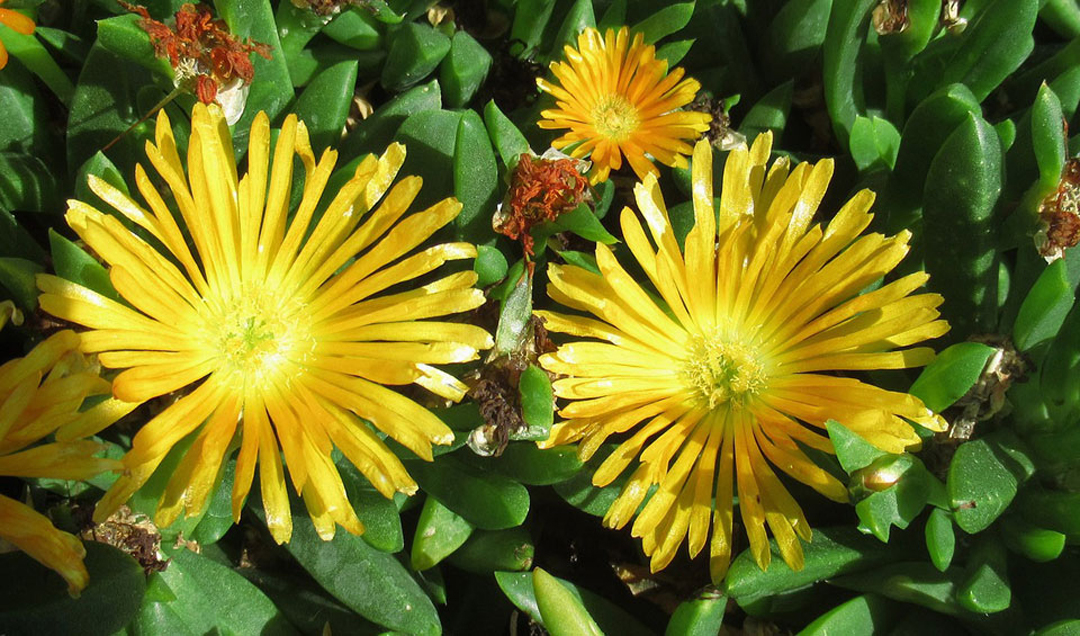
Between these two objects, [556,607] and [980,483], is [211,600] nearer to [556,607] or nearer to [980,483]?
[556,607]

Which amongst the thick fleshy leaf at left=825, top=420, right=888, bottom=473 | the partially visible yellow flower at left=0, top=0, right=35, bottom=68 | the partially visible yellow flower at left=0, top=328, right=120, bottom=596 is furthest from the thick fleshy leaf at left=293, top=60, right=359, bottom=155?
the thick fleshy leaf at left=825, top=420, right=888, bottom=473

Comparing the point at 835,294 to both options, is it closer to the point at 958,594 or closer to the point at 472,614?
the point at 958,594

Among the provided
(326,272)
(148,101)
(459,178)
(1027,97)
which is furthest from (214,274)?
(1027,97)

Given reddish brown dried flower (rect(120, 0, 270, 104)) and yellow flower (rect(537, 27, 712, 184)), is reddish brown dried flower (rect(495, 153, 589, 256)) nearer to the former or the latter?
yellow flower (rect(537, 27, 712, 184))

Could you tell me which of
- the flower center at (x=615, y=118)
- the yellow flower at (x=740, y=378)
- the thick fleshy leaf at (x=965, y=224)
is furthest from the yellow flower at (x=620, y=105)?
the thick fleshy leaf at (x=965, y=224)

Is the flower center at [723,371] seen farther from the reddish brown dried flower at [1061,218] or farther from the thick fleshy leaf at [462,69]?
the thick fleshy leaf at [462,69]

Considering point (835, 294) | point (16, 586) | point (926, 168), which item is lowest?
point (16, 586)
